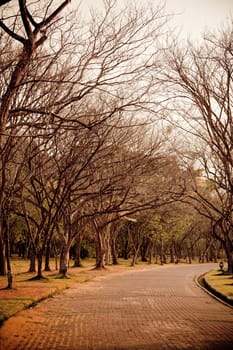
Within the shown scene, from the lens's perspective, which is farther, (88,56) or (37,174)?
(37,174)

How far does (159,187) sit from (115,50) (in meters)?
15.5

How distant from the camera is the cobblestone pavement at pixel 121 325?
7.38 metres

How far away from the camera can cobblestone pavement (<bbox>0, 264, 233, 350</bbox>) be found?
738cm

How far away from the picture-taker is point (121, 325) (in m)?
9.19

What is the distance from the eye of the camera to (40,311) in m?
11.2

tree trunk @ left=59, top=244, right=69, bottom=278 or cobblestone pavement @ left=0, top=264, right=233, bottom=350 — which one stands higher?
tree trunk @ left=59, top=244, right=69, bottom=278

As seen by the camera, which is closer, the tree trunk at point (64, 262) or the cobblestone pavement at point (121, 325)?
the cobblestone pavement at point (121, 325)

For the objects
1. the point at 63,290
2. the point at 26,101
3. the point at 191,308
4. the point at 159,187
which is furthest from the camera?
the point at 159,187

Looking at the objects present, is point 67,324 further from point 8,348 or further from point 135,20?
point 135,20

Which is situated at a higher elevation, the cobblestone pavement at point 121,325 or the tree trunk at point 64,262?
the tree trunk at point 64,262

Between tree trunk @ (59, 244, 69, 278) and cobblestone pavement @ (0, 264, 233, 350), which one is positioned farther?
tree trunk @ (59, 244, 69, 278)

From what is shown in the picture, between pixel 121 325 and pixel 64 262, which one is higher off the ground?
pixel 64 262

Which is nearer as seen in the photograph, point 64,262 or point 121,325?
point 121,325

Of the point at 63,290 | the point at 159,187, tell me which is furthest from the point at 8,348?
the point at 159,187
